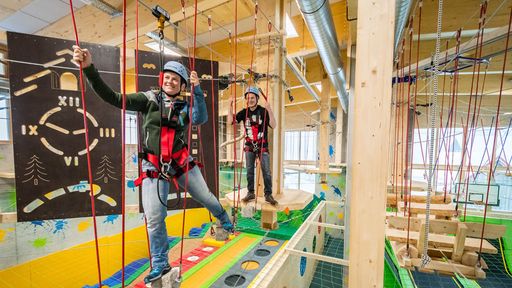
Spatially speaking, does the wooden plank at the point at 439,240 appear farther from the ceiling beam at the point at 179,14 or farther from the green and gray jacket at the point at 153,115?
the ceiling beam at the point at 179,14

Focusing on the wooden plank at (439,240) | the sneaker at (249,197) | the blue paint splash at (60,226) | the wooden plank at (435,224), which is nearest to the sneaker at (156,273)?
the sneaker at (249,197)

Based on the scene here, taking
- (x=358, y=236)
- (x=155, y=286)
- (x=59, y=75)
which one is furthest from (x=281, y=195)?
(x=59, y=75)

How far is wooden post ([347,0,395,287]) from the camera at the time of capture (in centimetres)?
102

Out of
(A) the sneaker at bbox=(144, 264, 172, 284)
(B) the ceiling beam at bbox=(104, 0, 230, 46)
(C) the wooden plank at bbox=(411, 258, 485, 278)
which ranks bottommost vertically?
(C) the wooden plank at bbox=(411, 258, 485, 278)

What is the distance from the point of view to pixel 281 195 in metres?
2.47

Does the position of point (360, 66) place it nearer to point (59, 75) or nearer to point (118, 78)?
point (118, 78)

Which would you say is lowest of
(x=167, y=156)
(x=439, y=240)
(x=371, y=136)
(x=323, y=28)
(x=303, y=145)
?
(x=439, y=240)

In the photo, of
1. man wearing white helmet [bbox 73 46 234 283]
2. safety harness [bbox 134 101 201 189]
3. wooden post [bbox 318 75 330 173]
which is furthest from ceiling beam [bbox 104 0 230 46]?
wooden post [bbox 318 75 330 173]

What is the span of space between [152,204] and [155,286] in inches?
15.5

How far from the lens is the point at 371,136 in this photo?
3.41 ft

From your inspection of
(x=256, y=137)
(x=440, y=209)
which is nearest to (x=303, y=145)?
(x=440, y=209)

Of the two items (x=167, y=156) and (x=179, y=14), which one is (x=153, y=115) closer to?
(x=167, y=156)

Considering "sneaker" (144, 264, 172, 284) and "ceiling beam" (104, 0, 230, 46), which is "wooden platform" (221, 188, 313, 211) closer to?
"sneaker" (144, 264, 172, 284)

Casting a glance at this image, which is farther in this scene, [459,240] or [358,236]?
[459,240]
